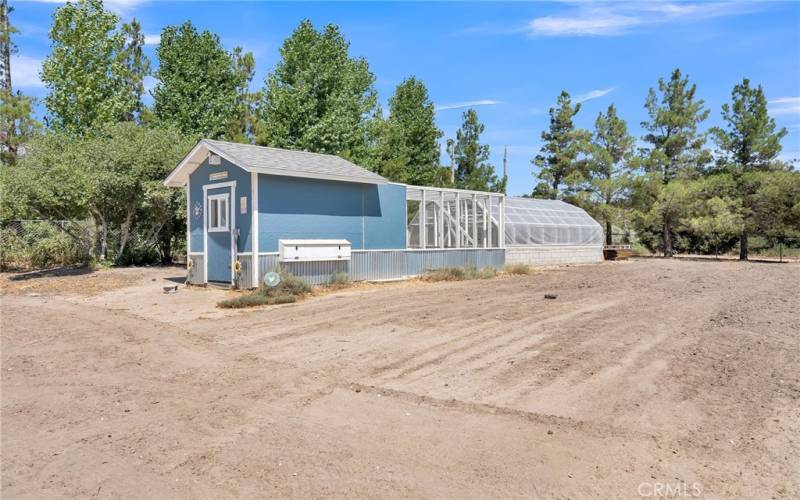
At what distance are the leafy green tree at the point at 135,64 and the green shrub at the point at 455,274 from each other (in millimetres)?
Result: 23117

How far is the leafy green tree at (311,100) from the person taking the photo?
27.4m

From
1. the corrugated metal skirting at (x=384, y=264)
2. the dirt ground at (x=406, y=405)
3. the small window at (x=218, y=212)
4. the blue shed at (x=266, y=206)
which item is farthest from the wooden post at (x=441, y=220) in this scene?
the dirt ground at (x=406, y=405)

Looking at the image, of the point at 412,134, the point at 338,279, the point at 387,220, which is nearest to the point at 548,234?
the point at 412,134

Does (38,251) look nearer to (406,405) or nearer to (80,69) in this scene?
(80,69)

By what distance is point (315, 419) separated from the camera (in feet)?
15.3

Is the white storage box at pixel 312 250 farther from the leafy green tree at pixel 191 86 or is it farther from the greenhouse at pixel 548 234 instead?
the leafy green tree at pixel 191 86

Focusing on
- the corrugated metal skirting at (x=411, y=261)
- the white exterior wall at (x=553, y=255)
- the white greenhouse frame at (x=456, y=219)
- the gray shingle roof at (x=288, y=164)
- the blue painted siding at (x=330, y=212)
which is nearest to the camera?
the gray shingle roof at (x=288, y=164)

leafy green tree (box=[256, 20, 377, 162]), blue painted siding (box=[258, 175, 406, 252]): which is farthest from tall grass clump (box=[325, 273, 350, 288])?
leafy green tree (box=[256, 20, 377, 162])

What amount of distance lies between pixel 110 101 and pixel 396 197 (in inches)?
756

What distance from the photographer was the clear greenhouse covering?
26000 mm

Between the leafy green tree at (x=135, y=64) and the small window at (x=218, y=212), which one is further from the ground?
the leafy green tree at (x=135, y=64)

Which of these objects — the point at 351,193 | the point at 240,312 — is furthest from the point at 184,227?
the point at 240,312

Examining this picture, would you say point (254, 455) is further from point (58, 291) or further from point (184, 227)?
point (184, 227)

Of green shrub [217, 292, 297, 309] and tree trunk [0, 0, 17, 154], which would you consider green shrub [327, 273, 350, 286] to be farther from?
tree trunk [0, 0, 17, 154]
